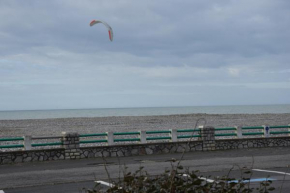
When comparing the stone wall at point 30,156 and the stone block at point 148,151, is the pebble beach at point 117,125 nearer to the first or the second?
the stone block at point 148,151

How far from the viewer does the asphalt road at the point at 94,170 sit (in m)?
12.8

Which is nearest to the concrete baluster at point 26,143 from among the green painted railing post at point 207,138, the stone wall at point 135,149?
the stone wall at point 135,149

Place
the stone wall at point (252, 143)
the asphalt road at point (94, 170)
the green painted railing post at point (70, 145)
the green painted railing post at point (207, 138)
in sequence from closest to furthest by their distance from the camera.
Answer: the asphalt road at point (94, 170) → the green painted railing post at point (70, 145) → the green painted railing post at point (207, 138) → the stone wall at point (252, 143)

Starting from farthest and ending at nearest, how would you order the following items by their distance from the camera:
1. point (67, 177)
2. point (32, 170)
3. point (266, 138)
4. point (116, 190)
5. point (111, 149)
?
1. point (266, 138)
2. point (111, 149)
3. point (32, 170)
4. point (67, 177)
5. point (116, 190)

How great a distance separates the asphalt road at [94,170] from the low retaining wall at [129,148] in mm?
845

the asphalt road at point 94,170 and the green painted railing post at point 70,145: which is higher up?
the green painted railing post at point 70,145

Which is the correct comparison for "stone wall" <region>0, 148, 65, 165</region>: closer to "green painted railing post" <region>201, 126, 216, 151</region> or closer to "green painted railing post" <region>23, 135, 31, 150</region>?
"green painted railing post" <region>23, 135, 31, 150</region>

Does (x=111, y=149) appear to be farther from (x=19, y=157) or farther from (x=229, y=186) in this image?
(x=229, y=186)

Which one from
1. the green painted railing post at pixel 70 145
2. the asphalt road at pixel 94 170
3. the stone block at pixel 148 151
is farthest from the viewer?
the stone block at pixel 148 151

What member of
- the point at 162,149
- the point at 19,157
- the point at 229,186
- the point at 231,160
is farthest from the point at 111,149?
the point at 229,186

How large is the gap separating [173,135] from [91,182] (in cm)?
1069

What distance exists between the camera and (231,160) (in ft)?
60.6

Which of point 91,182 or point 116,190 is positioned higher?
point 116,190

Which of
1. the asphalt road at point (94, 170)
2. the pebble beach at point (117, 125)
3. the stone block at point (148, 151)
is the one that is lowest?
the asphalt road at point (94, 170)
